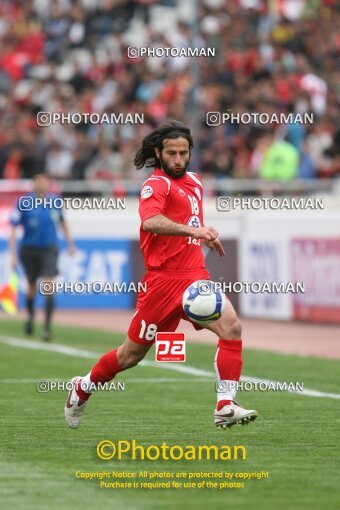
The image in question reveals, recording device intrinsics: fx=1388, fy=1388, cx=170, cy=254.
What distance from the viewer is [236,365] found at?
928cm

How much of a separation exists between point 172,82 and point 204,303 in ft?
61.3

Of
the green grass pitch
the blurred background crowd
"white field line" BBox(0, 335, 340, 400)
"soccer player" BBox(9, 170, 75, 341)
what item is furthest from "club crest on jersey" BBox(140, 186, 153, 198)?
the blurred background crowd

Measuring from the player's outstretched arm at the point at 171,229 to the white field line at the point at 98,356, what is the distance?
3475 mm

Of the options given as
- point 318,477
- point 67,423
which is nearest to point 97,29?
A: point 67,423

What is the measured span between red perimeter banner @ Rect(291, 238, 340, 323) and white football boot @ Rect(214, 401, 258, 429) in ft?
37.3

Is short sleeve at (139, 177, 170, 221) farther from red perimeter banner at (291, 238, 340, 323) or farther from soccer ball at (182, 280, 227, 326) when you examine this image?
red perimeter banner at (291, 238, 340, 323)

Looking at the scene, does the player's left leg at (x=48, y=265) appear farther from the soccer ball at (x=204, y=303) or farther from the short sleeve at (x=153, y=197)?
the soccer ball at (x=204, y=303)

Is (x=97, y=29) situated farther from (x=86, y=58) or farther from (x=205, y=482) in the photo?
(x=205, y=482)

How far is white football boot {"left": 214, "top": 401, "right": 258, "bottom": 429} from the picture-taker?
9000 mm

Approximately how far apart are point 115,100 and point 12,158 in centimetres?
275

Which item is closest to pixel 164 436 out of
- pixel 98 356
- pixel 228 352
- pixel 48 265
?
pixel 228 352

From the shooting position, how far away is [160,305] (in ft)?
30.9

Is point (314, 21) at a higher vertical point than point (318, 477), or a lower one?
higher

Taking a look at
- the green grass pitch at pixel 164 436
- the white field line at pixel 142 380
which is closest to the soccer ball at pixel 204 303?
the green grass pitch at pixel 164 436
